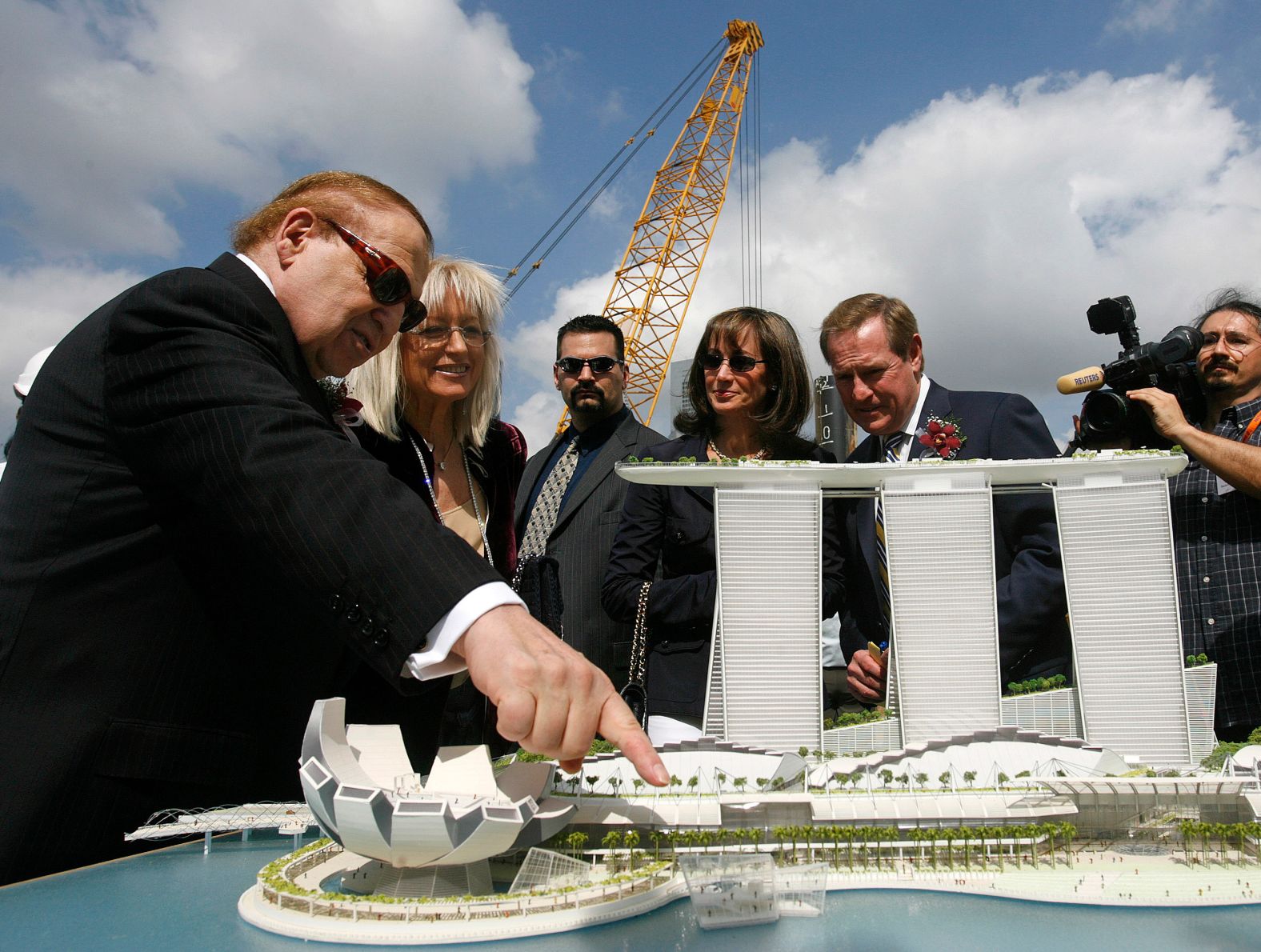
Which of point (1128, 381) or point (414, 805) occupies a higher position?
point (1128, 381)

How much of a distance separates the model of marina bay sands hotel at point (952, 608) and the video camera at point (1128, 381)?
2.37 feet

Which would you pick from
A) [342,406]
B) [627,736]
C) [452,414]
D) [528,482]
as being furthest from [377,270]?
[528,482]

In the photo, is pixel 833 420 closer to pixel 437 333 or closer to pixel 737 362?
pixel 737 362

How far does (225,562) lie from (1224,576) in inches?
245

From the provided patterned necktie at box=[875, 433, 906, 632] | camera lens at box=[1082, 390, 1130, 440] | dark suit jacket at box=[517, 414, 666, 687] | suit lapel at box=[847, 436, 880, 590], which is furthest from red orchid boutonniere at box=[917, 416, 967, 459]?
dark suit jacket at box=[517, 414, 666, 687]

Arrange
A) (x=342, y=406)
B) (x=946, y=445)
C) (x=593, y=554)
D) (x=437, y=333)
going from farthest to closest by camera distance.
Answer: (x=593, y=554) → (x=946, y=445) → (x=437, y=333) → (x=342, y=406)

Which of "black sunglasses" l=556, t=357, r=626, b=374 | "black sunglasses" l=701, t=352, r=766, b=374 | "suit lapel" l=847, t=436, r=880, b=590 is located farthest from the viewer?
"black sunglasses" l=556, t=357, r=626, b=374

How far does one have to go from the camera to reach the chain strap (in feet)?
18.3

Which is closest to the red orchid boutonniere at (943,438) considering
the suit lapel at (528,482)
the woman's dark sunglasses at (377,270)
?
the suit lapel at (528,482)

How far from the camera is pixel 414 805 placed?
274 centimetres

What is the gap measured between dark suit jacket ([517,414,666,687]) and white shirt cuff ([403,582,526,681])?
13.3 feet

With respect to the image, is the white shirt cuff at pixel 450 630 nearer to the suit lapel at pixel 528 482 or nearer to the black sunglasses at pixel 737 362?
the black sunglasses at pixel 737 362

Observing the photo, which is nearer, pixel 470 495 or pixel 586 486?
pixel 470 495

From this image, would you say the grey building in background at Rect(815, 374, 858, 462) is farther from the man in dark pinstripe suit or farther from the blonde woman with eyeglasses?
the man in dark pinstripe suit
